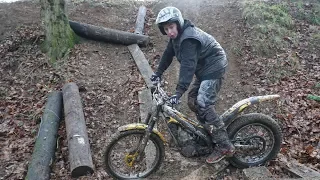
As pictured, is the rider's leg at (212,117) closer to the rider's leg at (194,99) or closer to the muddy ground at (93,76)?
the rider's leg at (194,99)

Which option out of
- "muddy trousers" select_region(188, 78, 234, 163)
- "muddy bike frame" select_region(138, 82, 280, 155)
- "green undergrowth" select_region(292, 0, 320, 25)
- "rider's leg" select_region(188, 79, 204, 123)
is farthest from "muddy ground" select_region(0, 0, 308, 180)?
"green undergrowth" select_region(292, 0, 320, 25)

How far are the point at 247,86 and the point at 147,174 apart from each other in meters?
4.58

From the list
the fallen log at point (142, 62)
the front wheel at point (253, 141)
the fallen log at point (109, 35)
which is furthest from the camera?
the fallen log at point (109, 35)

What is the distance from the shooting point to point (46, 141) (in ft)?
22.6

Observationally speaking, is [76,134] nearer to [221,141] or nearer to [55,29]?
[221,141]

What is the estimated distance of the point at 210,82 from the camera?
5.90m

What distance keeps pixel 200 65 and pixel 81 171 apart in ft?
9.31

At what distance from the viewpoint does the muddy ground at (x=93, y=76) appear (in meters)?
6.93

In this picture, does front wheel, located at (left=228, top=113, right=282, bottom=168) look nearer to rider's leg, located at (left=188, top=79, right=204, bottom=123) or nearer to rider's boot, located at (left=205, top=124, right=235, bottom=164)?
rider's boot, located at (left=205, top=124, right=235, bottom=164)

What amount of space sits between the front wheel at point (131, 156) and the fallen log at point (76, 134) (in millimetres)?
494

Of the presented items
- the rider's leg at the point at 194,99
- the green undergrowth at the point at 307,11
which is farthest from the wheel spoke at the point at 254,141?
the green undergrowth at the point at 307,11

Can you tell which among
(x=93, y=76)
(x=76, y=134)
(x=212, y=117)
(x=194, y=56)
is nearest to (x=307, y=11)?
(x=93, y=76)

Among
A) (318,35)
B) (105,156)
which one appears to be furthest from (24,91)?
(318,35)

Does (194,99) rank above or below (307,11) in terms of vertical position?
below
